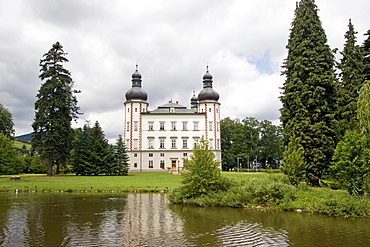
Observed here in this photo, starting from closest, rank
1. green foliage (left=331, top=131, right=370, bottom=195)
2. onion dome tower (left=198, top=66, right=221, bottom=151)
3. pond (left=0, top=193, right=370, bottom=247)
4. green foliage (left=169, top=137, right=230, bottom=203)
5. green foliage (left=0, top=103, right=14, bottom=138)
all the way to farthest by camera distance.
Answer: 1. pond (left=0, top=193, right=370, bottom=247)
2. green foliage (left=331, top=131, right=370, bottom=195)
3. green foliage (left=169, top=137, right=230, bottom=203)
4. green foliage (left=0, top=103, right=14, bottom=138)
5. onion dome tower (left=198, top=66, right=221, bottom=151)

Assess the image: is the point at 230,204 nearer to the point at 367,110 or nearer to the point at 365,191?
the point at 365,191

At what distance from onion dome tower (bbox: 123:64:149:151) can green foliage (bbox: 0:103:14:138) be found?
1632 cm

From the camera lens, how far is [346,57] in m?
22.4

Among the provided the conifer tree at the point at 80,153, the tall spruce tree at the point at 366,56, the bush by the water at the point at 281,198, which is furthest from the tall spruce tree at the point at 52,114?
the tall spruce tree at the point at 366,56

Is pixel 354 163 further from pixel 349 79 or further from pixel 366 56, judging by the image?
pixel 366 56

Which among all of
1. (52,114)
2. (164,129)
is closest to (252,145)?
(164,129)

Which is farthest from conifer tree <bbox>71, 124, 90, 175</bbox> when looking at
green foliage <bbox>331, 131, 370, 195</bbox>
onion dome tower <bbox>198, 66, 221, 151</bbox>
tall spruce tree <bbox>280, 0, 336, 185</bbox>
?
green foliage <bbox>331, 131, 370, 195</bbox>

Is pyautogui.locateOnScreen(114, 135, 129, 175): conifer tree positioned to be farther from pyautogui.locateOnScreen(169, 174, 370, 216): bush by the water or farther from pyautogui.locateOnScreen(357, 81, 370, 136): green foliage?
pyautogui.locateOnScreen(357, 81, 370, 136): green foliage

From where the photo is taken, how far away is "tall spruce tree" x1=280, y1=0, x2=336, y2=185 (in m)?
20.2

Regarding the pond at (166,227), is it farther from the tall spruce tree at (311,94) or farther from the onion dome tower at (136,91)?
the onion dome tower at (136,91)

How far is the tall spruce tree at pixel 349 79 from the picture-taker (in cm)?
2055

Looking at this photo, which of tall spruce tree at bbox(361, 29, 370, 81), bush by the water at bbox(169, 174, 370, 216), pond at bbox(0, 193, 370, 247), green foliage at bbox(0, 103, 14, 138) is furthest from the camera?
green foliage at bbox(0, 103, 14, 138)

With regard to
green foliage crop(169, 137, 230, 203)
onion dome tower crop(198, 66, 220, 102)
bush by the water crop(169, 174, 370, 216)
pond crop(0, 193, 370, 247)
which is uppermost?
onion dome tower crop(198, 66, 220, 102)

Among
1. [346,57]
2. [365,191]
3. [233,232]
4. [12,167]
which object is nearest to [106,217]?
[233,232]
